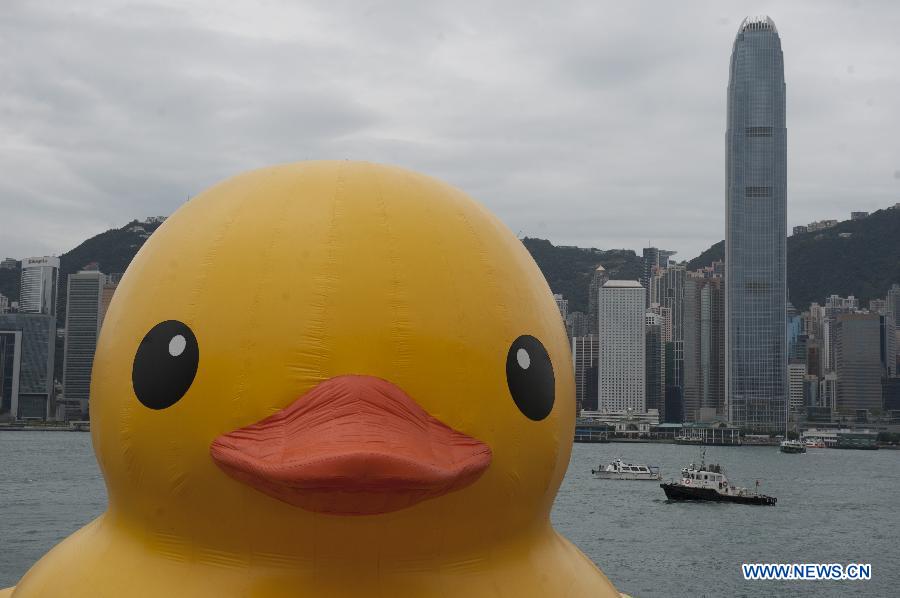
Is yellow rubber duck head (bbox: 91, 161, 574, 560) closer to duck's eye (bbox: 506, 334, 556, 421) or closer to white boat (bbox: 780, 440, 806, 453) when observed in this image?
duck's eye (bbox: 506, 334, 556, 421)

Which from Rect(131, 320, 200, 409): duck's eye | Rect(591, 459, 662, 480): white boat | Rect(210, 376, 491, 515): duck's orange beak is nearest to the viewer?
Rect(210, 376, 491, 515): duck's orange beak

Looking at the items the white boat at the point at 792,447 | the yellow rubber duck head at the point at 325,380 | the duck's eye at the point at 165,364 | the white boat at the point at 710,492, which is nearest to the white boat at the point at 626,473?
the white boat at the point at 710,492

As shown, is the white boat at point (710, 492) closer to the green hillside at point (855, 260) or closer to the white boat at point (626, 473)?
the white boat at point (626, 473)

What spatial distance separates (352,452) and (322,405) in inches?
22.4

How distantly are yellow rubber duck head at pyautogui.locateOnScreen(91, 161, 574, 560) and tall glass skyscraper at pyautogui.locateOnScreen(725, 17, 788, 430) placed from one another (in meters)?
157

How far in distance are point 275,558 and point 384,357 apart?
1355 mm

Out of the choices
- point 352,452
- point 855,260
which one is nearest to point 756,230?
point 855,260

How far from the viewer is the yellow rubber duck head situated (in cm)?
538

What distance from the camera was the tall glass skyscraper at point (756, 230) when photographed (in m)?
158

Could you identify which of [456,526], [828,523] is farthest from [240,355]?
[828,523]

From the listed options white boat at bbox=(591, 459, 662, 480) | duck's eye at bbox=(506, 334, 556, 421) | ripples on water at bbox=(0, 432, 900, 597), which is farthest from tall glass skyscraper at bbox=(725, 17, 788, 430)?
duck's eye at bbox=(506, 334, 556, 421)

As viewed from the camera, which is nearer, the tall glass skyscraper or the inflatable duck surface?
the inflatable duck surface

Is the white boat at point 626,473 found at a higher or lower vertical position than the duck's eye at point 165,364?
lower

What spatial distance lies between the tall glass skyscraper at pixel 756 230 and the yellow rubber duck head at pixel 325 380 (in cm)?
15720
